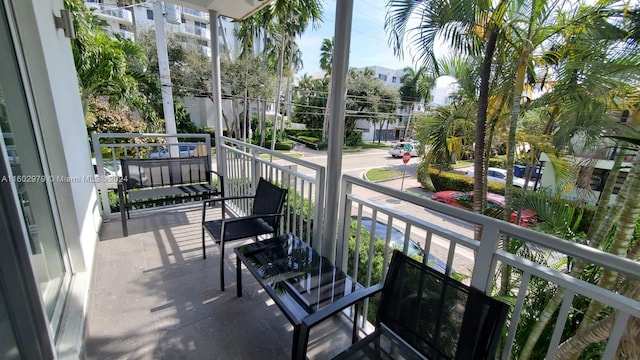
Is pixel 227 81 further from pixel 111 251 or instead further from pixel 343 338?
pixel 343 338

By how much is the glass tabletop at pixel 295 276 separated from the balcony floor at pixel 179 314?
404 mm

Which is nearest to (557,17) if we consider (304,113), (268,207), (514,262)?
(514,262)

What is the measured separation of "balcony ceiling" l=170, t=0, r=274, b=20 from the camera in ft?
10.4

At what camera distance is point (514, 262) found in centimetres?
106

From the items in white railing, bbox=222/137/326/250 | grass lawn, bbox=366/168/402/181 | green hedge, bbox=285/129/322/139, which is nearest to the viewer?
white railing, bbox=222/137/326/250

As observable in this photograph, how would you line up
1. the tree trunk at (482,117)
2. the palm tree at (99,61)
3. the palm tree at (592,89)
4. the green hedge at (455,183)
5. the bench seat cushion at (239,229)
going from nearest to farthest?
the palm tree at (592,89), the bench seat cushion at (239,229), the tree trunk at (482,117), the palm tree at (99,61), the green hedge at (455,183)

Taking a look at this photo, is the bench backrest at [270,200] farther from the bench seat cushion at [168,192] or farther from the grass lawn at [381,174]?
the grass lawn at [381,174]

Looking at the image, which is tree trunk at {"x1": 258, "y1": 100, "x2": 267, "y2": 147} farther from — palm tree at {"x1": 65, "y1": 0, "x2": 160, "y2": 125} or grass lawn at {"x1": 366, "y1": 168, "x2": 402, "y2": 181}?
palm tree at {"x1": 65, "y1": 0, "x2": 160, "y2": 125}

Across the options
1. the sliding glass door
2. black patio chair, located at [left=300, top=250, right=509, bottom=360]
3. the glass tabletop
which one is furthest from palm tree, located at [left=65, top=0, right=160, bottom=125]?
black patio chair, located at [left=300, top=250, right=509, bottom=360]

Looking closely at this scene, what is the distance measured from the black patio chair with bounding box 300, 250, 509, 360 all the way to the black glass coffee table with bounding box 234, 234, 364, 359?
0.08 metres

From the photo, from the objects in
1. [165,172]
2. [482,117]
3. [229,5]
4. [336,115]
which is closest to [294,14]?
[229,5]

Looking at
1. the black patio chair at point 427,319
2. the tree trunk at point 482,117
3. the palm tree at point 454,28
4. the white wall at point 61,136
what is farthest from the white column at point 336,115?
the tree trunk at point 482,117

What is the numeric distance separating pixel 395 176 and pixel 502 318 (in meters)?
14.0

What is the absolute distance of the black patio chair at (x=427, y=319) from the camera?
104cm
